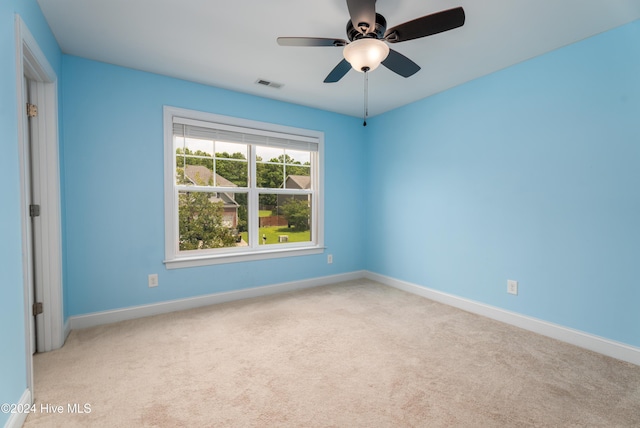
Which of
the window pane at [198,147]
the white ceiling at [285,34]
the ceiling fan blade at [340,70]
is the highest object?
the white ceiling at [285,34]

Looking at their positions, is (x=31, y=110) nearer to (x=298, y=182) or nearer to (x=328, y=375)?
(x=298, y=182)

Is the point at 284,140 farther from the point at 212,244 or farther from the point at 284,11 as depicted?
the point at 284,11

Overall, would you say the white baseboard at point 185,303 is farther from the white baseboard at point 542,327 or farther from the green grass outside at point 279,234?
the white baseboard at point 542,327

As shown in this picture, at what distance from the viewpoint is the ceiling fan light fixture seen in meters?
1.75

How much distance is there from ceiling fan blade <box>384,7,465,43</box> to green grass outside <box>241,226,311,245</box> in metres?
2.66

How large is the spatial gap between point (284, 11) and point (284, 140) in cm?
186

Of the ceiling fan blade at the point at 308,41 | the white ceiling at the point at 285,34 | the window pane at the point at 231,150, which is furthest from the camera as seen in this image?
the window pane at the point at 231,150

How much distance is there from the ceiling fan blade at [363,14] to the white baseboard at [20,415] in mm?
2663

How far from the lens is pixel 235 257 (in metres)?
3.48

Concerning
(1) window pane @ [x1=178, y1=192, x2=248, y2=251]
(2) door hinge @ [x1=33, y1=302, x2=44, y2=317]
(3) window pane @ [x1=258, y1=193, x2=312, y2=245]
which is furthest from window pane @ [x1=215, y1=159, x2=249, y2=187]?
(2) door hinge @ [x1=33, y1=302, x2=44, y2=317]

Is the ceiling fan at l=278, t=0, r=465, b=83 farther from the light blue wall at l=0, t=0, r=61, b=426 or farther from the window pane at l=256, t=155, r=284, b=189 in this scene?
the window pane at l=256, t=155, r=284, b=189

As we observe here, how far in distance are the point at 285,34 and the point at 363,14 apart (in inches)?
36.9

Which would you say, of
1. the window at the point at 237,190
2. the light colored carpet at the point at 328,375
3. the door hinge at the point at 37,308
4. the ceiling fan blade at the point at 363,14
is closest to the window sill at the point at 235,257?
the window at the point at 237,190

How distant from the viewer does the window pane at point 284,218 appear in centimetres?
381
